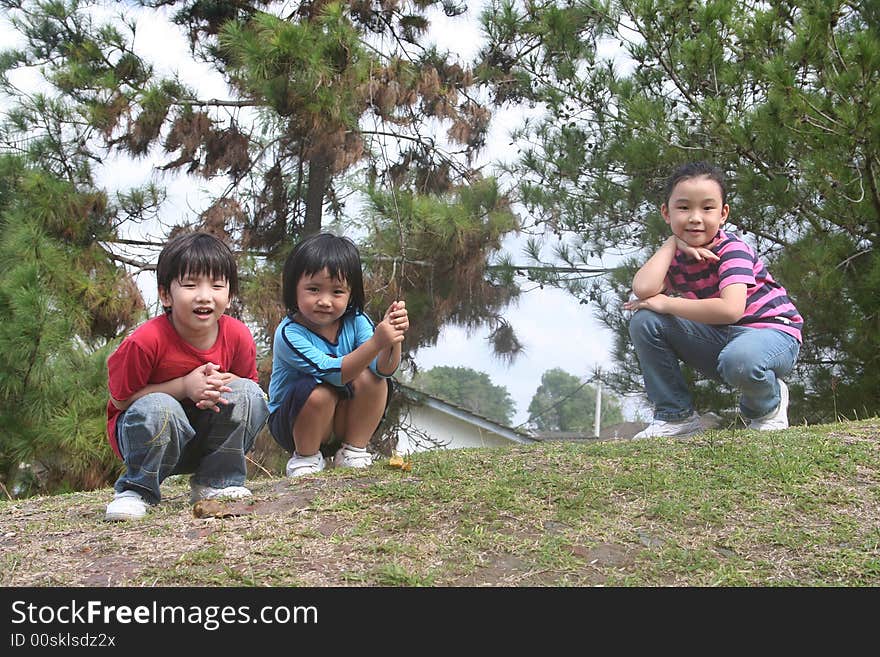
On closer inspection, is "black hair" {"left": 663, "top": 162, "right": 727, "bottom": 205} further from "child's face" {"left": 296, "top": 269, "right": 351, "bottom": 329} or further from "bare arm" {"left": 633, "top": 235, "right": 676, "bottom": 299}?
"child's face" {"left": 296, "top": 269, "right": 351, "bottom": 329}

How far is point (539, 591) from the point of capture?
2.25 metres

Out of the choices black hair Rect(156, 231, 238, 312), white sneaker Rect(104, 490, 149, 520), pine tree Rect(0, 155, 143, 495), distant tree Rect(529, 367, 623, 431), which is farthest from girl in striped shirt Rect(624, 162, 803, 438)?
distant tree Rect(529, 367, 623, 431)

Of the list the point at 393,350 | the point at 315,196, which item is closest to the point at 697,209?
the point at 393,350

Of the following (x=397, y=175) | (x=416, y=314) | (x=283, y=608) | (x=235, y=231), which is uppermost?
(x=397, y=175)

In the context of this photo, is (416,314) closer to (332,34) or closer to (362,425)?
(332,34)

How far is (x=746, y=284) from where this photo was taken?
3.82 m

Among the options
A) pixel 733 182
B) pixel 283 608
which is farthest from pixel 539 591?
pixel 733 182

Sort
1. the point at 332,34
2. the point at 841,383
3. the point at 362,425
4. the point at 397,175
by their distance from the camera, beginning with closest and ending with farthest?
the point at 362,425, the point at 841,383, the point at 332,34, the point at 397,175

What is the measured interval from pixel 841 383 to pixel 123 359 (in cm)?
566

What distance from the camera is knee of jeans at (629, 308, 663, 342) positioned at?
4.00m

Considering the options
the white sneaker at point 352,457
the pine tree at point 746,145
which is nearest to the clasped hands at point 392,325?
the white sneaker at point 352,457

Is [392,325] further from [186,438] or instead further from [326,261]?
[186,438]

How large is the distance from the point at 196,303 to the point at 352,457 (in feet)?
3.37

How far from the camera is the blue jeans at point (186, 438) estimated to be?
304cm
